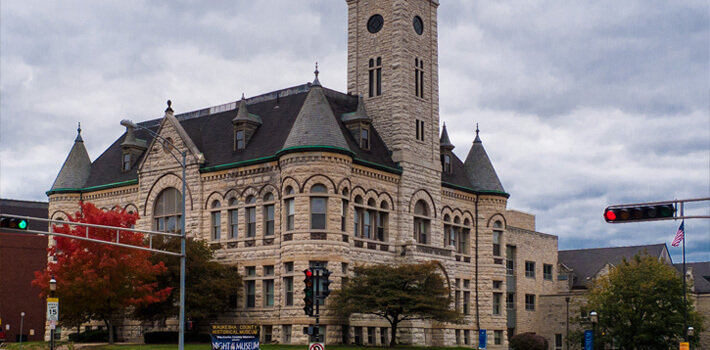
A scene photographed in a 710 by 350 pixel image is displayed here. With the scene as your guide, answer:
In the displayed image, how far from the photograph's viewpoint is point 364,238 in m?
56.6

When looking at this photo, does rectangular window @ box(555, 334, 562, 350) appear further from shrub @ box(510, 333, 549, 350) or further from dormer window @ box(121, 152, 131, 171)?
dormer window @ box(121, 152, 131, 171)

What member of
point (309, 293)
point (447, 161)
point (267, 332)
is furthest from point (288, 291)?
point (309, 293)

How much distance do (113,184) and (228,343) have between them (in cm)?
3231

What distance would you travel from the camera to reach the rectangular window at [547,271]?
82.1 meters

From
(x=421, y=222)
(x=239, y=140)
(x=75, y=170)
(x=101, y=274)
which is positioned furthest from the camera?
(x=75, y=170)

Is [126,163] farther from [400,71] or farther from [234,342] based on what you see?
[234,342]

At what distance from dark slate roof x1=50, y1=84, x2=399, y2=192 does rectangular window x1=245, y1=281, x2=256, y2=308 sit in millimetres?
7322

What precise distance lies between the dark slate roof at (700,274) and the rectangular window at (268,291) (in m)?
42.6

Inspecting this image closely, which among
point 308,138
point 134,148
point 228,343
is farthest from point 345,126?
point 228,343

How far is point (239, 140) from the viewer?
5956 centimetres

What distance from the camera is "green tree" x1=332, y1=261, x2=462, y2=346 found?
50531 mm

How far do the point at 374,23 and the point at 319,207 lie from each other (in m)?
15.3

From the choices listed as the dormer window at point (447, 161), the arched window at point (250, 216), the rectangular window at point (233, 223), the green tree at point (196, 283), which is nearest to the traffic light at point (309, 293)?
the green tree at point (196, 283)

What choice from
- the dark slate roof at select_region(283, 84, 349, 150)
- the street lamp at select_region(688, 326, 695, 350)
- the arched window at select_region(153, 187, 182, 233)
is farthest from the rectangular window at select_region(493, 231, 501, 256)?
the arched window at select_region(153, 187, 182, 233)
